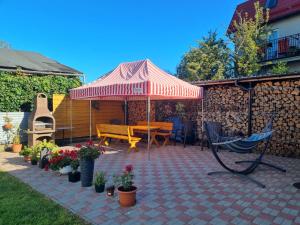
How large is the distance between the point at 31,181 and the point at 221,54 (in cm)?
1621

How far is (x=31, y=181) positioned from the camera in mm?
5320

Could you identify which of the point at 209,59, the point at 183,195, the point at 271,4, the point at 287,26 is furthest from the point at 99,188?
the point at 271,4

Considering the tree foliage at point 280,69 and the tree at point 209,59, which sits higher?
the tree at point 209,59

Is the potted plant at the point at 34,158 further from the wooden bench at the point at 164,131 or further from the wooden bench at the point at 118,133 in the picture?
the wooden bench at the point at 164,131

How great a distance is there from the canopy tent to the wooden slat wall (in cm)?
198

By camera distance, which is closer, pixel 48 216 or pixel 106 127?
pixel 48 216

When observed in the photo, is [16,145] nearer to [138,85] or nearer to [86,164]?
[138,85]

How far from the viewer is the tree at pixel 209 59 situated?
1841 centimetres

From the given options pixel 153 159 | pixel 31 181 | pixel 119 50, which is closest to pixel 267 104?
pixel 153 159

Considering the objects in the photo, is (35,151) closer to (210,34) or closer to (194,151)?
(194,151)

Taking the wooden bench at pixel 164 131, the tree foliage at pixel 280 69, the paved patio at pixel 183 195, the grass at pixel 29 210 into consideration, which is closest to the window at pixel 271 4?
the tree foliage at pixel 280 69

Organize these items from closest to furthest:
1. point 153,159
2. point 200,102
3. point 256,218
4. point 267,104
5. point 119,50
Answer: point 256,218 < point 153,159 < point 267,104 < point 200,102 < point 119,50

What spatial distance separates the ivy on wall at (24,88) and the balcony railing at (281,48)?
12.5 metres

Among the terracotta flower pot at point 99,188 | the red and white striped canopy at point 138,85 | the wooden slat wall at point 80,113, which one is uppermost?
the red and white striped canopy at point 138,85
